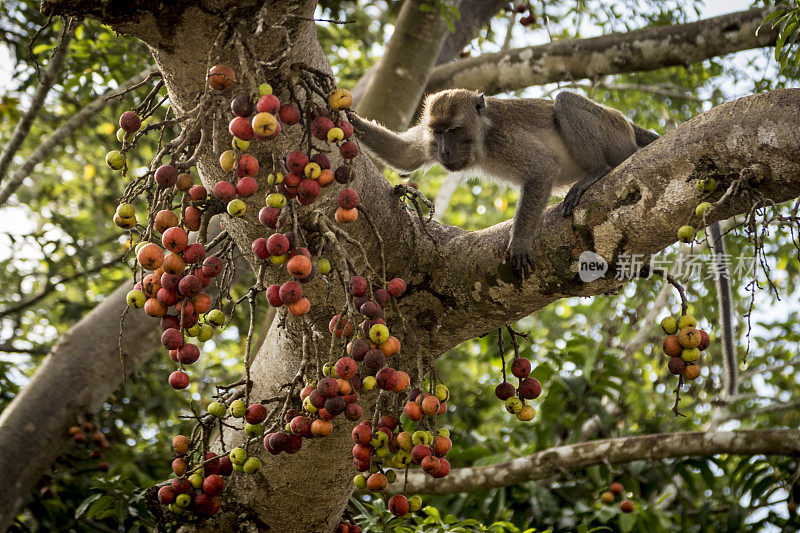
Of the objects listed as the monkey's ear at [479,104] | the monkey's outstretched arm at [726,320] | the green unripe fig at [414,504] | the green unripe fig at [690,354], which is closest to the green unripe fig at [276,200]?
the green unripe fig at [414,504]

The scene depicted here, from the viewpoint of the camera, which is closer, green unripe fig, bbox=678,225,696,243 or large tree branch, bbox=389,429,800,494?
green unripe fig, bbox=678,225,696,243

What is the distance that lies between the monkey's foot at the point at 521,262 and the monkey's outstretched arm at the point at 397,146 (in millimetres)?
1479

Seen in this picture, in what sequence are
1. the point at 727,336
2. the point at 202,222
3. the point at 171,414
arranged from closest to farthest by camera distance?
the point at 202,222
the point at 727,336
the point at 171,414

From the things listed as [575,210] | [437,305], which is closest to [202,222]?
[437,305]

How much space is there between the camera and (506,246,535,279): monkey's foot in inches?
86.7

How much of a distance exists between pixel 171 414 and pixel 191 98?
4.41 meters

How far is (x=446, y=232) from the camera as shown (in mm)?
2594

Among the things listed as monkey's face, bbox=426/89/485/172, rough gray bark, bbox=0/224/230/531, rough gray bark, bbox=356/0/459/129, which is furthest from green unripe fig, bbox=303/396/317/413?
rough gray bark, bbox=356/0/459/129

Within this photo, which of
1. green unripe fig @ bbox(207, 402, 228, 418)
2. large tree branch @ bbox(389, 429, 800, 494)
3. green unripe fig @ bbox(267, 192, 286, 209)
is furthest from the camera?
large tree branch @ bbox(389, 429, 800, 494)

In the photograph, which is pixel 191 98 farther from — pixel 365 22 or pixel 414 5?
pixel 365 22

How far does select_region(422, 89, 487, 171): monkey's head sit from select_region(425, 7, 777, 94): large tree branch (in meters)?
1.21

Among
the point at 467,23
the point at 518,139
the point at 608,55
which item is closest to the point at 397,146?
the point at 518,139

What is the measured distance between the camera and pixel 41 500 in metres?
3.81

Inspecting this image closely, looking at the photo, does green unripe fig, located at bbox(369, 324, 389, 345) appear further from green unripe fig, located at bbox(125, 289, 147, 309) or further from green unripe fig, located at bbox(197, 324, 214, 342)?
green unripe fig, located at bbox(125, 289, 147, 309)
